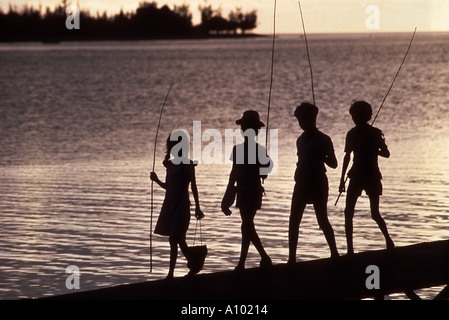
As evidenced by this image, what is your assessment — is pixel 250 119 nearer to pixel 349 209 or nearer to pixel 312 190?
pixel 312 190

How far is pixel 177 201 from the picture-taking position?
32.6 ft

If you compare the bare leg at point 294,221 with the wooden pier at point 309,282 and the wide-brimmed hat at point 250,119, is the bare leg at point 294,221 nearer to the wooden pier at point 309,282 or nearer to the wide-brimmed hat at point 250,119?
the wooden pier at point 309,282

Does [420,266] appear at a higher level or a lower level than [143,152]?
higher

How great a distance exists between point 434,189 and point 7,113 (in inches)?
1286

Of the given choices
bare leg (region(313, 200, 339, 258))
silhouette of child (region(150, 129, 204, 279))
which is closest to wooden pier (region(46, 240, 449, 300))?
bare leg (region(313, 200, 339, 258))

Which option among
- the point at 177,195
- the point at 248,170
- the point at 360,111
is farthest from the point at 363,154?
the point at 177,195

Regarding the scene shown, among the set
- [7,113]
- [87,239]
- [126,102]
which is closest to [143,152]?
[87,239]

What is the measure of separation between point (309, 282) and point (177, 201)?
139cm

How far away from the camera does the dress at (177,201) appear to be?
993 centimetres

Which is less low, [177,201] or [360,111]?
[360,111]

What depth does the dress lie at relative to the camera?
9.93 meters

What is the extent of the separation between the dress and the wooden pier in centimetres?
45

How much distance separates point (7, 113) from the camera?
4950 cm
